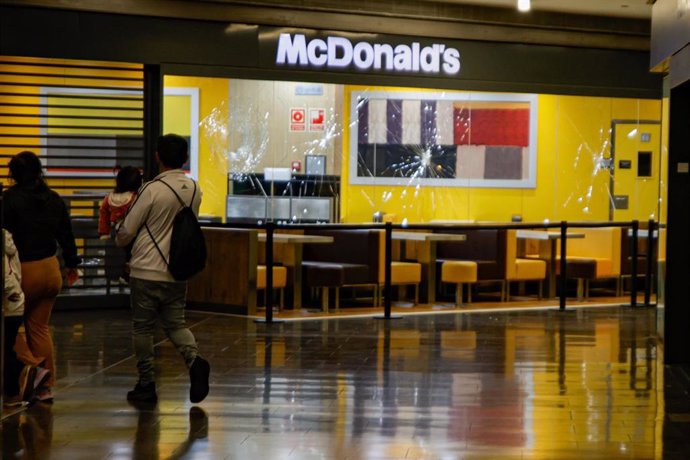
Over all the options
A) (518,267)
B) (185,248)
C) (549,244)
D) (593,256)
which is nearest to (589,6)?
(549,244)

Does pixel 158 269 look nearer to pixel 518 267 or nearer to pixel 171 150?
pixel 171 150

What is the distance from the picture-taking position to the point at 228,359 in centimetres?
947

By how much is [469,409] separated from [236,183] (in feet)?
23.3

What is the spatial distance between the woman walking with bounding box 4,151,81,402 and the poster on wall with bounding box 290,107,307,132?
23.0 ft

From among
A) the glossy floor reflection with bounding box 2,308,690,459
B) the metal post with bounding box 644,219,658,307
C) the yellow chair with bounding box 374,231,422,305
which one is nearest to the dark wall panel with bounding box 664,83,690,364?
the glossy floor reflection with bounding box 2,308,690,459

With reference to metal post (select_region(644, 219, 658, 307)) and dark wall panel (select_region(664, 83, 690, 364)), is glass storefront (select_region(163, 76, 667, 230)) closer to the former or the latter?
metal post (select_region(644, 219, 658, 307))

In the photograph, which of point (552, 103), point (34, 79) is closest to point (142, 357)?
point (34, 79)

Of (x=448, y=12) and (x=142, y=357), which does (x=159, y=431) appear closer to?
(x=142, y=357)

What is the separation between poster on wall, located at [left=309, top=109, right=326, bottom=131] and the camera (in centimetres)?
1435

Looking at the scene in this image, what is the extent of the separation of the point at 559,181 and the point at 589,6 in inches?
92.2

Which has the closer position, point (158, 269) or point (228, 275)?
point (158, 269)

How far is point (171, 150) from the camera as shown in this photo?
7438mm

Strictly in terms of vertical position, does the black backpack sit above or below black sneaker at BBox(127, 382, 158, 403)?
above

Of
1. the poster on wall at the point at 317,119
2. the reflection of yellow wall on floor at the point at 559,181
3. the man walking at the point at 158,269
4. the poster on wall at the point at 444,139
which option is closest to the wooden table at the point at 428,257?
the reflection of yellow wall on floor at the point at 559,181
